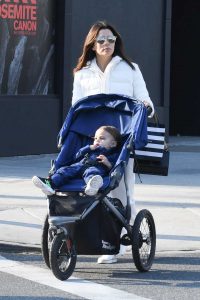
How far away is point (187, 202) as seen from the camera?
39.4ft

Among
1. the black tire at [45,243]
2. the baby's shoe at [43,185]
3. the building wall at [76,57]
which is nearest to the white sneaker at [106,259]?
the black tire at [45,243]

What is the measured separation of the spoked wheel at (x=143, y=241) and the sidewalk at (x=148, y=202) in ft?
2.57

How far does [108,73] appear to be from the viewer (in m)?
8.92

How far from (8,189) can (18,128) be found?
389cm

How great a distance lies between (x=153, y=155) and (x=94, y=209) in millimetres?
896

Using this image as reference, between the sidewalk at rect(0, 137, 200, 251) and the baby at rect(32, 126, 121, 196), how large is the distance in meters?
1.33

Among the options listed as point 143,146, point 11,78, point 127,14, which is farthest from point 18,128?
point 143,146

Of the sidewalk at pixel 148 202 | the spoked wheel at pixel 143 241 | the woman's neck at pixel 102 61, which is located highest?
the woman's neck at pixel 102 61

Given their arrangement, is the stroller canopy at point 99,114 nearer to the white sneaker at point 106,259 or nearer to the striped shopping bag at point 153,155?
the striped shopping bag at point 153,155

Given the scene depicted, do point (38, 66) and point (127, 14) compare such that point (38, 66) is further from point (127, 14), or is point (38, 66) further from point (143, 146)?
point (143, 146)

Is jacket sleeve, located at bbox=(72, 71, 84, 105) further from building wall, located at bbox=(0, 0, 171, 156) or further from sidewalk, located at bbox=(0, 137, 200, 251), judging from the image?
building wall, located at bbox=(0, 0, 171, 156)

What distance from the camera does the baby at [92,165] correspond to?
26.3 ft

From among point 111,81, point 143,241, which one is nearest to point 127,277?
point 143,241

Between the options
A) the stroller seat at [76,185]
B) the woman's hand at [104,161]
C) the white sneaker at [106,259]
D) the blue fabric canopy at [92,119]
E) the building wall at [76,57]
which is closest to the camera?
the stroller seat at [76,185]
